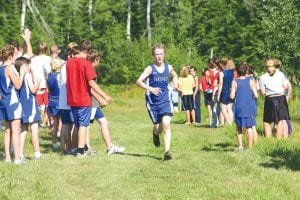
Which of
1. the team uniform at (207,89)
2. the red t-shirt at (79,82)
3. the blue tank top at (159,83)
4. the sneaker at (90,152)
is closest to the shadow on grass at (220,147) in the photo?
the blue tank top at (159,83)

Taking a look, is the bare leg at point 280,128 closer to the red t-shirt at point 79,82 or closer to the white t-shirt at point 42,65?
the red t-shirt at point 79,82

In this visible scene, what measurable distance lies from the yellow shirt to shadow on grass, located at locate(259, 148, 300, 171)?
27.4ft

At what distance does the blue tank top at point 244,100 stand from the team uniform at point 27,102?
4.12 m

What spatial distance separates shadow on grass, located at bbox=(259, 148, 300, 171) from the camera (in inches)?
411

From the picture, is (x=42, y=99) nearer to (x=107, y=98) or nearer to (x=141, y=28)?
(x=107, y=98)

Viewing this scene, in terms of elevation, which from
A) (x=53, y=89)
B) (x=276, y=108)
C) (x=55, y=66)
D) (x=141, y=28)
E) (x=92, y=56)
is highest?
(x=141, y=28)

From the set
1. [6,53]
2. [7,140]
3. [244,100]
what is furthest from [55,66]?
[244,100]

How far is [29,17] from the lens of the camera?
59.7m

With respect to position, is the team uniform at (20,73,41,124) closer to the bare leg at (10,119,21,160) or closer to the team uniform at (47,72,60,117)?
the bare leg at (10,119,21,160)

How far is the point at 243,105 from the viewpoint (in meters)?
12.8

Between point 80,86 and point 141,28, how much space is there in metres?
56.9

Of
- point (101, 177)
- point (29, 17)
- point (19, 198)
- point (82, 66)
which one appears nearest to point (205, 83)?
point (82, 66)

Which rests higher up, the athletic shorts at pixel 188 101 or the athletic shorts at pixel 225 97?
the athletic shorts at pixel 225 97

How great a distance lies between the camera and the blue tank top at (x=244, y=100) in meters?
12.8
